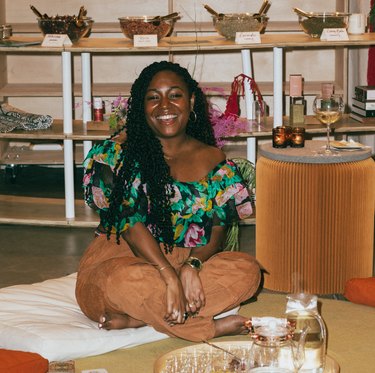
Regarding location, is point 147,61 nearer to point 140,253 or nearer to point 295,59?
point 295,59

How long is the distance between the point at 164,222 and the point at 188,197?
13 cm

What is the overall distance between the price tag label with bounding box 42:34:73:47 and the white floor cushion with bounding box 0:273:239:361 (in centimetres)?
182

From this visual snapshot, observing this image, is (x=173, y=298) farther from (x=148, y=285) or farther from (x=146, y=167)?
(x=146, y=167)

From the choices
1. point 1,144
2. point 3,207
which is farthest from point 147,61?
point 3,207

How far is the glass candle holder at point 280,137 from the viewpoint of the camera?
14.7ft

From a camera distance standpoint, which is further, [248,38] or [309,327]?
[248,38]

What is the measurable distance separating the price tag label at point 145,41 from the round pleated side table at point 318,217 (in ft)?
3.87

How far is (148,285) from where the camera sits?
3.48 metres

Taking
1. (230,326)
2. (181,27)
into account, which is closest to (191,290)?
(230,326)

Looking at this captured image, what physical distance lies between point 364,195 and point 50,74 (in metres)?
3.29

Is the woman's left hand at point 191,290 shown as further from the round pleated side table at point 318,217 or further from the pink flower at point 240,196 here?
the round pleated side table at point 318,217

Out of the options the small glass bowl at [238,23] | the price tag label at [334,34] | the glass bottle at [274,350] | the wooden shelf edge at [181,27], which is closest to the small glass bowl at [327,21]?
the price tag label at [334,34]

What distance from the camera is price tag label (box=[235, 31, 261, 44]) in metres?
5.29

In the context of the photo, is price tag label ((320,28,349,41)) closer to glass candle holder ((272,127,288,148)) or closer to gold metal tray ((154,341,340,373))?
glass candle holder ((272,127,288,148))
